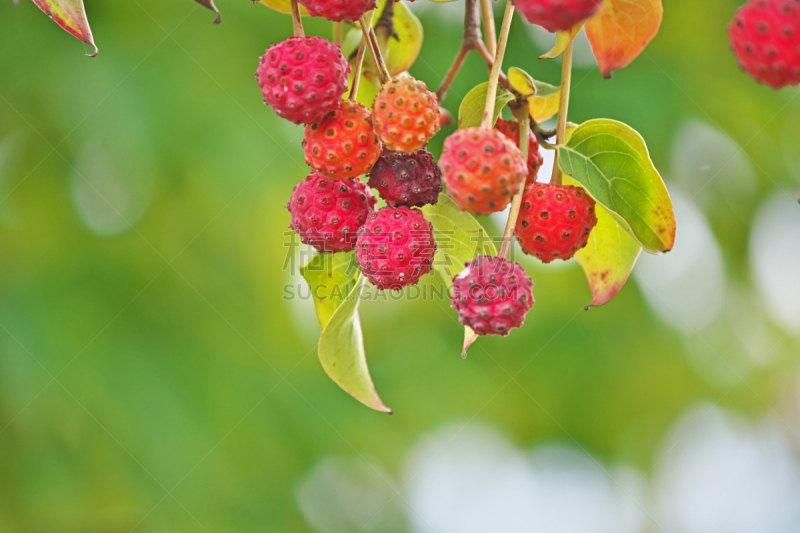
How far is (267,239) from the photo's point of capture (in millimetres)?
2320

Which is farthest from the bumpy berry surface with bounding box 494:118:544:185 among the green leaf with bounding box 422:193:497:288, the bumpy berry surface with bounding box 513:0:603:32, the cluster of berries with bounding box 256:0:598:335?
the bumpy berry surface with bounding box 513:0:603:32

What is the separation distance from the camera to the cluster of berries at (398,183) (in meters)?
0.69

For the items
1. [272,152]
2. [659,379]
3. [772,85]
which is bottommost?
[659,379]

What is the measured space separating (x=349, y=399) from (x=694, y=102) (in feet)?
5.88

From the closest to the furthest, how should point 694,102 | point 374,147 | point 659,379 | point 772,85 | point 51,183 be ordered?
point 772,85 → point 374,147 → point 51,183 → point 694,102 → point 659,379

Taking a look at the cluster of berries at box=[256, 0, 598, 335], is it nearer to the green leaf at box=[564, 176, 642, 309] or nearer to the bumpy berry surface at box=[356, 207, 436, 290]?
the bumpy berry surface at box=[356, 207, 436, 290]

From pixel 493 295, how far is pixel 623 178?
318 millimetres

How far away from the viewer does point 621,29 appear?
0.88m

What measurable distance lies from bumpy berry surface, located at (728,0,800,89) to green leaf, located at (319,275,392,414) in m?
0.67

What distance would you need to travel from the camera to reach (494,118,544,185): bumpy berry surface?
3.19 ft

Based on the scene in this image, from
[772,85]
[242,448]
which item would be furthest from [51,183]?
[772,85]

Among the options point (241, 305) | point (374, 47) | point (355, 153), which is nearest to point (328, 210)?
point (355, 153)

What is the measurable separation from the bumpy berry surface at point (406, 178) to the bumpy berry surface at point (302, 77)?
0.12 m

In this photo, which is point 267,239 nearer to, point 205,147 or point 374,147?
point 205,147
